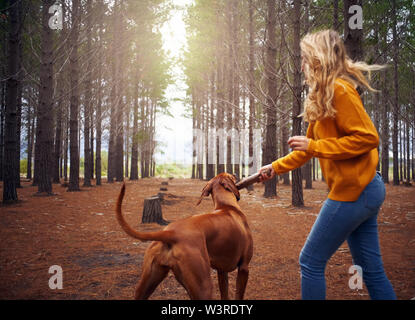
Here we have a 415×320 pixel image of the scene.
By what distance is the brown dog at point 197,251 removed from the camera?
2.00 metres

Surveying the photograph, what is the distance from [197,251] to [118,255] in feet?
10.1

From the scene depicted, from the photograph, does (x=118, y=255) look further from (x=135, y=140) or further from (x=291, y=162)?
(x=135, y=140)

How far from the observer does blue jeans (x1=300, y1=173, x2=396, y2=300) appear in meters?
1.91

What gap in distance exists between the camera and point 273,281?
3.68m

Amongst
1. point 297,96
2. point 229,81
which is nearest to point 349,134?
point 297,96

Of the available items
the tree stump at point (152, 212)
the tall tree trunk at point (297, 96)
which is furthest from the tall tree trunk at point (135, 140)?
the tree stump at point (152, 212)

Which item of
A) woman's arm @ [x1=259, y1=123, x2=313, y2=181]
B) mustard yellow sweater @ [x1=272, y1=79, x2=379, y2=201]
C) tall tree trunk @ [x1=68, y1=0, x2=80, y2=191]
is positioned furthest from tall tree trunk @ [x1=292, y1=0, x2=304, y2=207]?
tall tree trunk @ [x1=68, y1=0, x2=80, y2=191]

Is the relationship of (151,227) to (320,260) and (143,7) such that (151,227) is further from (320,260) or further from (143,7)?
(143,7)

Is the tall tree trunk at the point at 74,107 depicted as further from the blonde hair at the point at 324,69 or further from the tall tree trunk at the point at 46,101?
the blonde hair at the point at 324,69

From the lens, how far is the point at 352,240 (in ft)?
7.04

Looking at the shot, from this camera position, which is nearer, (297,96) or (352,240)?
(352,240)
